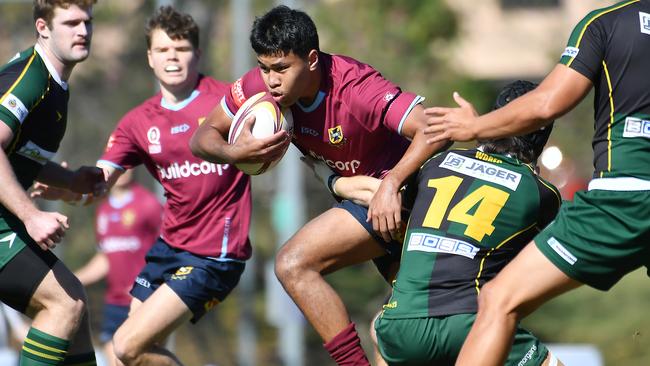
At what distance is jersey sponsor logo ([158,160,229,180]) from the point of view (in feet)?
22.2

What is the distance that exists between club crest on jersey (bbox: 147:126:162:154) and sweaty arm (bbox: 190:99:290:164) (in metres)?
1.00

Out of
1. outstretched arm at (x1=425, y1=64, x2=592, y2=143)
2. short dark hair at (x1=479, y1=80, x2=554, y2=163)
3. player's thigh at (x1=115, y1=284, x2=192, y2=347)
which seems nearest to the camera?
outstretched arm at (x1=425, y1=64, x2=592, y2=143)

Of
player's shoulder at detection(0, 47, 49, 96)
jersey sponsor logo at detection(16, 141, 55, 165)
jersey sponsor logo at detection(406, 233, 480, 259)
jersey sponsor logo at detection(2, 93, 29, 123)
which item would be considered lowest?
jersey sponsor logo at detection(406, 233, 480, 259)

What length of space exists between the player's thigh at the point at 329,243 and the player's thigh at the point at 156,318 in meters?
1.03

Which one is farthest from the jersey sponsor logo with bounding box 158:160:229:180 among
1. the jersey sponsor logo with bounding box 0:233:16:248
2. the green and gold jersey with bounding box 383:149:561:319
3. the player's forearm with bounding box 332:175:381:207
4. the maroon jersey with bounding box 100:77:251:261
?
the green and gold jersey with bounding box 383:149:561:319

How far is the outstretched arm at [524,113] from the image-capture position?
4.59 m

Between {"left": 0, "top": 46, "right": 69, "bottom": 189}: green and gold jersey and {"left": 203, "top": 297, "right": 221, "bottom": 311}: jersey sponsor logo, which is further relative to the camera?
{"left": 203, "top": 297, "right": 221, "bottom": 311}: jersey sponsor logo

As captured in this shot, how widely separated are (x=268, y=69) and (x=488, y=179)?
138cm

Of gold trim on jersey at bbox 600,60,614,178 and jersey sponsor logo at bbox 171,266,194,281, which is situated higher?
gold trim on jersey at bbox 600,60,614,178

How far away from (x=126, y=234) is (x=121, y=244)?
116 millimetres

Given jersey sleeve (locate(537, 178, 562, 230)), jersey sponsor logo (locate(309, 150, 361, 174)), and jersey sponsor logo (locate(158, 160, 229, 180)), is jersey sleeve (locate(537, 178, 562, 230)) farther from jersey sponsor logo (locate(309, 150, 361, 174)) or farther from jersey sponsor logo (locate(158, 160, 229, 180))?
jersey sponsor logo (locate(158, 160, 229, 180))

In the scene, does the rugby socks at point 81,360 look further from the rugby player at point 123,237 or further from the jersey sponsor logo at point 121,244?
the jersey sponsor logo at point 121,244

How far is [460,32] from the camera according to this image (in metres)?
20.1

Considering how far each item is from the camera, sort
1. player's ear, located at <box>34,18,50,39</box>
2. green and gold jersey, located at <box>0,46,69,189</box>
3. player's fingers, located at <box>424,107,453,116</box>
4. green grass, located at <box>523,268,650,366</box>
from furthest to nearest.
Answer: green grass, located at <box>523,268,650,366</box> < player's ear, located at <box>34,18,50,39</box> < green and gold jersey, located at <box>0,46,69,189</box> < player's fingers, located at <box>424,107,453,116</box>
